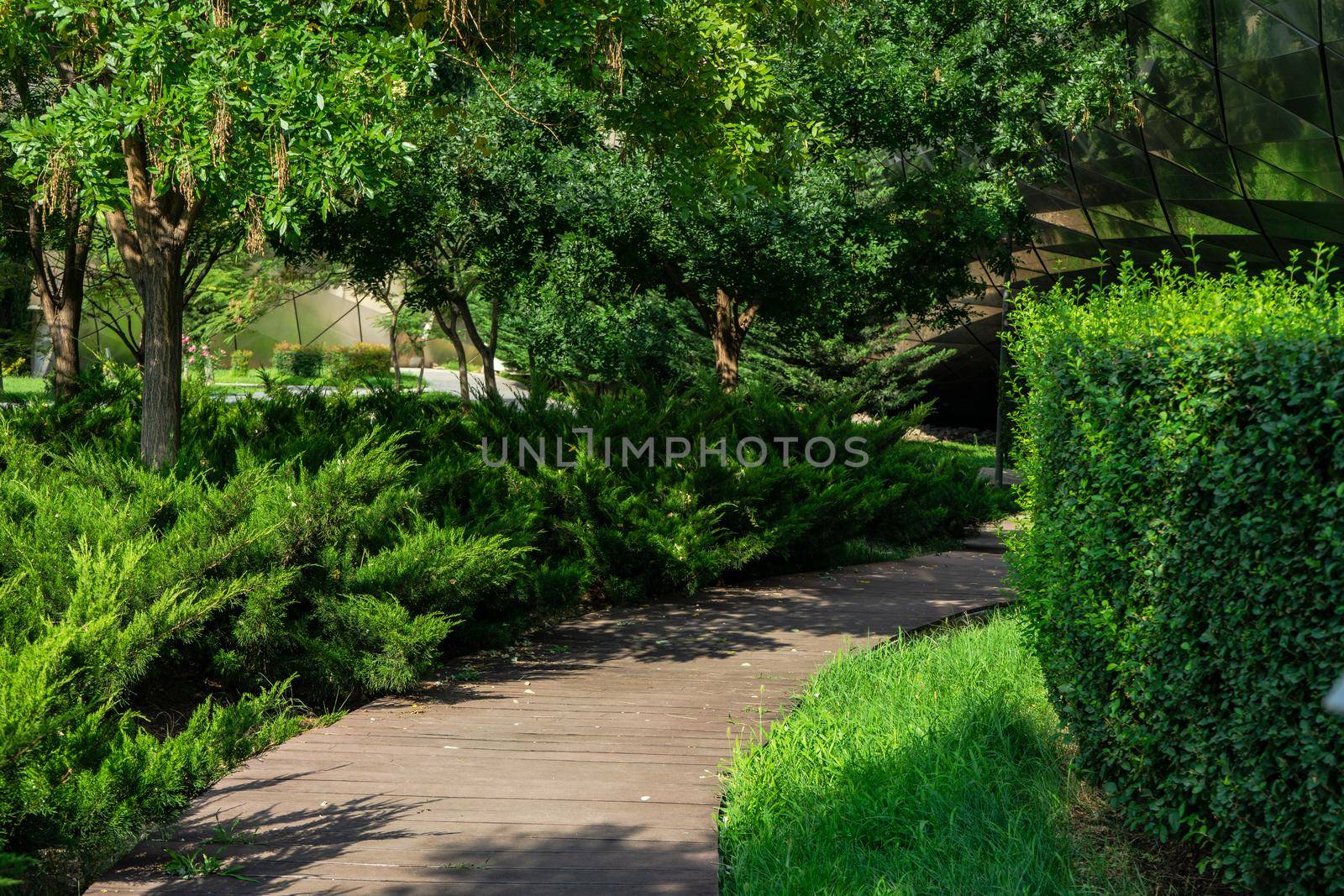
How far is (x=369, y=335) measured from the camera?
5797cm

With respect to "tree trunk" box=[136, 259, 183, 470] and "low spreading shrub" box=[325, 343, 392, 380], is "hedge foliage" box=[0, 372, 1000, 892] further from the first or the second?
"low spreading shrub" box=[325, 343, 392, 380]

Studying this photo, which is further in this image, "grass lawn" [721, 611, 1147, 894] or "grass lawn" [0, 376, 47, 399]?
"grass lawn" [0, 376, 47, 399]

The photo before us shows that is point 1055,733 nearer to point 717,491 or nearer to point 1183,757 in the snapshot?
point 1183,757

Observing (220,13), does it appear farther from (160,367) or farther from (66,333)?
(66,333)

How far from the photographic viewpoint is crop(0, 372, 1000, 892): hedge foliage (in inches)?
152

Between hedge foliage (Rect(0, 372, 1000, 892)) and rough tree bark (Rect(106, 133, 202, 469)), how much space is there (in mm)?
270

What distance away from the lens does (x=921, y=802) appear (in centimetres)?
401

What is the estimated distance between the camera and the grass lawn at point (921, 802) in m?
3.56

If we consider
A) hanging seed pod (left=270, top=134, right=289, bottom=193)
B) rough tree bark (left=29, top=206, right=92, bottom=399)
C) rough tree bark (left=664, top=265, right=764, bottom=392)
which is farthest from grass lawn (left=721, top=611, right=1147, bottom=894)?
rough tree bark (left=664, top=265, right=764, bottom=392)

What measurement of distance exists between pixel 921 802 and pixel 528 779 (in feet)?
4.95

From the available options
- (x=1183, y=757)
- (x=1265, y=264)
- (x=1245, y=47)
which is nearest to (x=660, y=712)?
(x=1183, y=757)

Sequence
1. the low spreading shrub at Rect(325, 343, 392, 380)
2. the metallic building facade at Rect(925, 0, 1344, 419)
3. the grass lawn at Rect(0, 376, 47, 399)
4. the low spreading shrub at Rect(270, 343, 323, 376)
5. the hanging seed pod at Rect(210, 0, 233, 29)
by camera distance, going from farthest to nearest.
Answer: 1. the low spreading shrub at Rect(270, 343, 323, 376)
2. the low spreading shrub at Rect(325, 343, 392, 380)
3. the grass lawn at Rect(0, 376, 47, 399)
4. the metallic building facade at Rect(925, 0, 1344, 419)
5. the hanging seed pod at Rect(210, 0, 233, 29)

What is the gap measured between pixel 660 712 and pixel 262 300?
104 feet

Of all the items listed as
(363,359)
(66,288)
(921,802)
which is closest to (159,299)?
(921,802)
